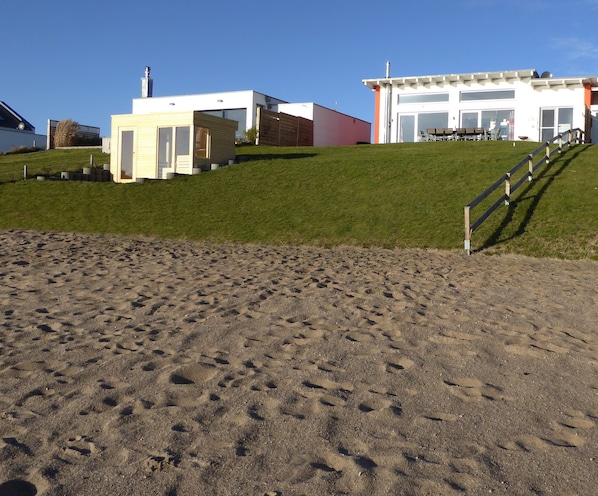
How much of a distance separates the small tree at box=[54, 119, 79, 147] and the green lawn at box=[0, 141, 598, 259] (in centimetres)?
1752

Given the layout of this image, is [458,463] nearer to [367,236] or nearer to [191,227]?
[367,236]

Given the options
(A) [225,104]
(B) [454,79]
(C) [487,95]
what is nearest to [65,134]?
(A) [225,104]

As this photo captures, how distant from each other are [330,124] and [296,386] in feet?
114

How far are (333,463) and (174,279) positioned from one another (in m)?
5.95

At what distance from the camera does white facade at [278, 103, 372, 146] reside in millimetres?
36000

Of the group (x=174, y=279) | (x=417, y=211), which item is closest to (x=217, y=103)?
(x=417, y=211)

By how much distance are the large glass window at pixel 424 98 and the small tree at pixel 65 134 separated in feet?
70.5

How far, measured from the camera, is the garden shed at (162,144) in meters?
22.3

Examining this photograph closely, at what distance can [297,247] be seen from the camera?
13.4m

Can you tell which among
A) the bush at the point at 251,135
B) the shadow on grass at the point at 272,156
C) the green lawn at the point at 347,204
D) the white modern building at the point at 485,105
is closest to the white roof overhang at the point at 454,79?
the white modern building at the point at 485,105

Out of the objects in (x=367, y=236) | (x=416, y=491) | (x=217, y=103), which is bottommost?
(x=416, y=491)

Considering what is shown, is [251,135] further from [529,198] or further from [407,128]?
[529,198]

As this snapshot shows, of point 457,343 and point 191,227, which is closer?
point 457,343

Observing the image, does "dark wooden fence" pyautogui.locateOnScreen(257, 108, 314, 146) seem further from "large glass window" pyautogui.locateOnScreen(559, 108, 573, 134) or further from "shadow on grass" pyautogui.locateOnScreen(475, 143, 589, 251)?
"shadow on grass" pyautogui.locateOnScreen(475, 143, 589, 251)
